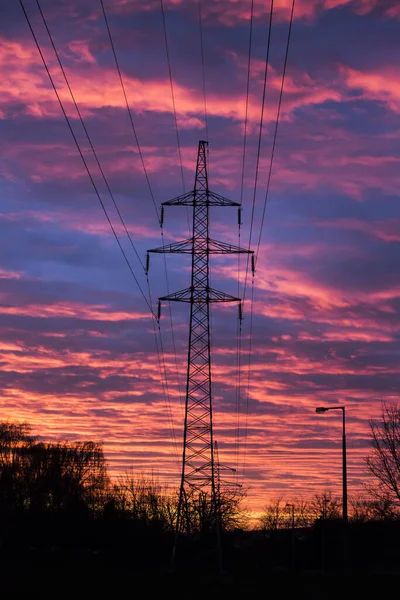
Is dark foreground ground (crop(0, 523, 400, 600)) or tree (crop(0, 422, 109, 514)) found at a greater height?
tree (crop(0, 422, 109, 514))

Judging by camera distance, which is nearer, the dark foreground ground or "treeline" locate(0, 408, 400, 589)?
the dark foreground ground

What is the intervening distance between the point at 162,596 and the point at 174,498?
94368mm

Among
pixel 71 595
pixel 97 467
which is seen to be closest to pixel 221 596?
→ pixel 71 595

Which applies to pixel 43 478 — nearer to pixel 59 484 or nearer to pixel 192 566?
pixel 59 484

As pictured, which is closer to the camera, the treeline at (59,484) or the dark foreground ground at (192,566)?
the dark foreground ground at (192,566)

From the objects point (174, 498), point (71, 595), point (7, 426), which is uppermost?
point (7, 426)

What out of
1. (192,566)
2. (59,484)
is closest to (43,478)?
(59,484)

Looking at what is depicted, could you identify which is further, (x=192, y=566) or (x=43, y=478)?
(x=43, y=478)

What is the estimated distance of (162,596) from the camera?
148ft

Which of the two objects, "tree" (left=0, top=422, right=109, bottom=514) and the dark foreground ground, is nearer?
the dark foreground ground

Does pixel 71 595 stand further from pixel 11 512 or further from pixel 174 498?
pixel 174 498

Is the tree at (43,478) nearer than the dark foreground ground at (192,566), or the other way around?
the dark foreground ground at (192,566)

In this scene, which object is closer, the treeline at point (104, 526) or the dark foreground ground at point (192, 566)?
the dark foreground ground at point (192, 566)

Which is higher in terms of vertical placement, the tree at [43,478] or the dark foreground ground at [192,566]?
the tree at [43,478]
